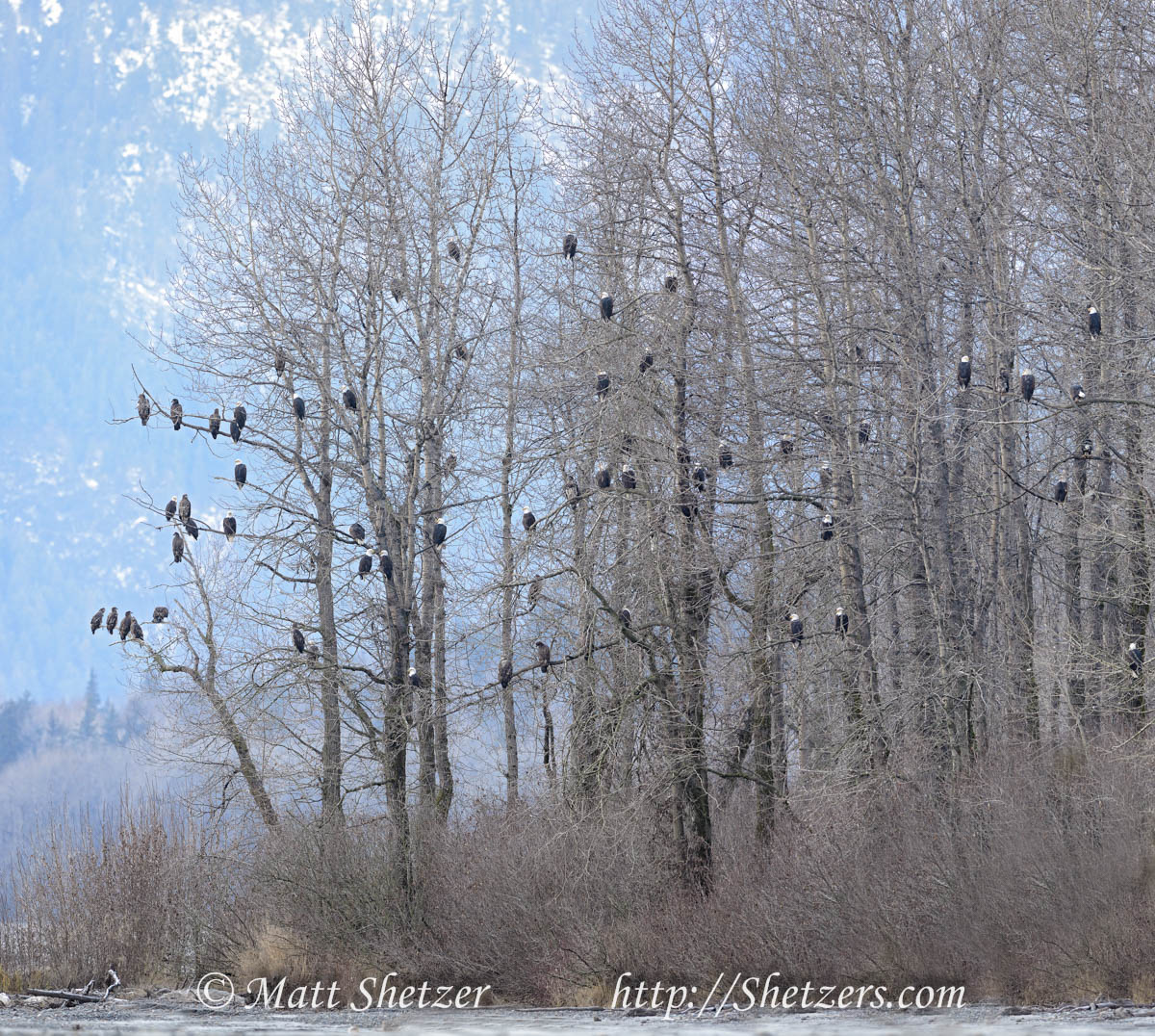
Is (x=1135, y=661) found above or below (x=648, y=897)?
above

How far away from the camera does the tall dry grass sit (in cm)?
1211

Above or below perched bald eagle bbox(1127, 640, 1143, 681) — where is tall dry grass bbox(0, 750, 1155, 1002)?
below

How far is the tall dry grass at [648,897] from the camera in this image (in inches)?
477

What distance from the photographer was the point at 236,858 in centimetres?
1728

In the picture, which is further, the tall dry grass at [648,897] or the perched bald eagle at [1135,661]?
the perched bald eagle at [1135,661]

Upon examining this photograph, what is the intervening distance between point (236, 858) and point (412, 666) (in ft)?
11.4

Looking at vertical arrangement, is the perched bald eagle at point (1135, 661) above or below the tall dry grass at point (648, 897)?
above

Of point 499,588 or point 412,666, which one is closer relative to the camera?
point 499,588

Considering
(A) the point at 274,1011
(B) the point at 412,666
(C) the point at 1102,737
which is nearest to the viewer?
(A) the point at 274,1011

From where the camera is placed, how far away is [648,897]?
49.3ft

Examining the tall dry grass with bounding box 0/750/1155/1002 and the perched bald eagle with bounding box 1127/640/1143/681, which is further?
the perched bald eagle with bounding box 1127/640/1143/681

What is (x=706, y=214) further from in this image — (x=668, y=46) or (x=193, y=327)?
(x=193, y=327)

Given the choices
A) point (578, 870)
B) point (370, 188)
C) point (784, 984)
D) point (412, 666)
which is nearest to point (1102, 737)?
point (784, 984)

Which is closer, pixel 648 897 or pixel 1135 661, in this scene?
pixel 1135 661
